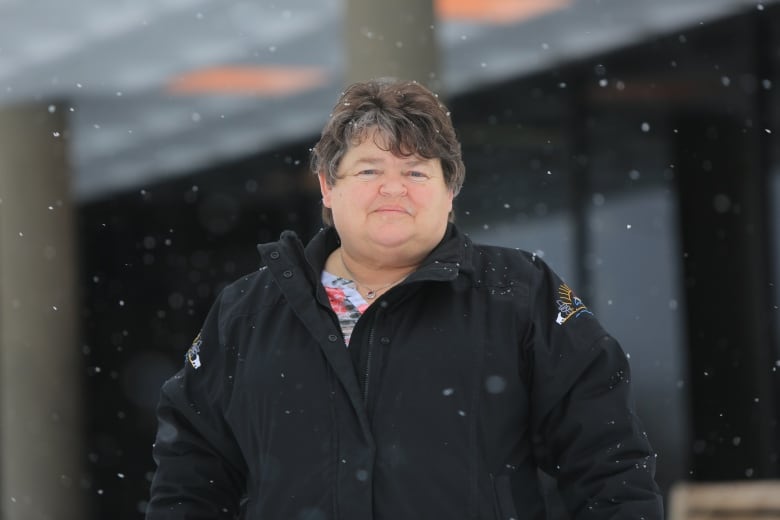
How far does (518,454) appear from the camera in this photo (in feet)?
8.14

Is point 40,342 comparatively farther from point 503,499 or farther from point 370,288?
point 503,499

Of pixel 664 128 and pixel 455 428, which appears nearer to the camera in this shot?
pixel 455 428

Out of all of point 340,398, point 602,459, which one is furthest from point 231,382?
point 602,459

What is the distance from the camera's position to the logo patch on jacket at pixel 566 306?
8.24 feet

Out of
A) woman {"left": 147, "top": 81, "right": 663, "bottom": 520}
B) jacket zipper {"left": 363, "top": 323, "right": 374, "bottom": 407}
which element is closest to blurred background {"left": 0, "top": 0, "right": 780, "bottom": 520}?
woman {"left": 147, "top": 81, "right": 663, "bottom": 520}

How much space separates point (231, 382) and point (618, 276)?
5786 mm

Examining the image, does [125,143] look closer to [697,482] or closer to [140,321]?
[140,321]

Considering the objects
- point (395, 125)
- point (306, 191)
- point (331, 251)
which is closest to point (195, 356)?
point (331, 251)

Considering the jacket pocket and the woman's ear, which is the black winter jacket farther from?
the woman's ear

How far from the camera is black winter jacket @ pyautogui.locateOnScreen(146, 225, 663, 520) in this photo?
243 centimetres

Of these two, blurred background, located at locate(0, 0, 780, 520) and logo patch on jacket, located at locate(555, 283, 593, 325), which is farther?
blurred background, located at locate(0, 0, 780, 520)

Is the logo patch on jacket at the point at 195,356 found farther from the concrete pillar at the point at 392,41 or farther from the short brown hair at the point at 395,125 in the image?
the concrete pillar at the point at 392,41

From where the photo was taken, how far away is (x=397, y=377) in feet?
8.18

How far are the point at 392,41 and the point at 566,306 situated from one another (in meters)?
4.06
